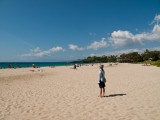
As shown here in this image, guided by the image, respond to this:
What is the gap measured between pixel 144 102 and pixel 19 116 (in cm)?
550

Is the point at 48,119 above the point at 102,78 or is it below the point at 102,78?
below

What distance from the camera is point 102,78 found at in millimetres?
11867

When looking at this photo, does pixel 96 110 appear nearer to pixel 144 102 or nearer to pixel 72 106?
pixel 72 106

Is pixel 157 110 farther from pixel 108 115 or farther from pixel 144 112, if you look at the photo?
pixel 108 115

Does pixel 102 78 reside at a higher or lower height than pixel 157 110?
higher

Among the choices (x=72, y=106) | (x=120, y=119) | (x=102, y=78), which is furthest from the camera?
(x=102, y=78)

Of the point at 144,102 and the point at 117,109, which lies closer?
the point at 117,109

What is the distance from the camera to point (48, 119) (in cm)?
732

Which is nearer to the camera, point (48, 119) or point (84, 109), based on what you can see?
point (48, 119)

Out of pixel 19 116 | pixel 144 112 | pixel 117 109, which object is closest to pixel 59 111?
pixel 19 116

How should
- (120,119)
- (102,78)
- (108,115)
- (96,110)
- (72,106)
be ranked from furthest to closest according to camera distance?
(102,78) → (72,106) → (96,110) → (108,115) → (120,119)

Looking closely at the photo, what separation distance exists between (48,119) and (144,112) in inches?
140

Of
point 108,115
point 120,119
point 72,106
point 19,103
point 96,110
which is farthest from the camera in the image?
point 19,103

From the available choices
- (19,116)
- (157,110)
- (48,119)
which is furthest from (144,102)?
(19,116)
